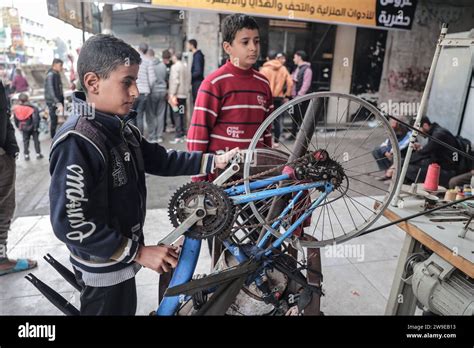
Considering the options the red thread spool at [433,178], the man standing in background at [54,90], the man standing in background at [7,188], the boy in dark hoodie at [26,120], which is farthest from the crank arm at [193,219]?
the man standing in background at [54,90]

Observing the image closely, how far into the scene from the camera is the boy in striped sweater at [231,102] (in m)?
1.81

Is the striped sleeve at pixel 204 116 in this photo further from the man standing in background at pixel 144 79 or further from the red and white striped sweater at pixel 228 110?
the man standing in background at pixel 144 79

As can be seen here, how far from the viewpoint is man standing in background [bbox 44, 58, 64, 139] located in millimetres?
5613

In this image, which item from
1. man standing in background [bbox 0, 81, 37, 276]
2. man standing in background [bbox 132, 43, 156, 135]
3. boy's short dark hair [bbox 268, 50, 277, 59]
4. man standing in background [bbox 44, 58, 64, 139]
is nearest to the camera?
man standing in background [bbox 0, 81, 37, 276]

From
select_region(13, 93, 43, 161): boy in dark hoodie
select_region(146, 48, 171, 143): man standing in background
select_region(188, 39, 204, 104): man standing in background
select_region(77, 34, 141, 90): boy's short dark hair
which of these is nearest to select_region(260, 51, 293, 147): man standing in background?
select_region(188, 39, 204, 104): man standing in background

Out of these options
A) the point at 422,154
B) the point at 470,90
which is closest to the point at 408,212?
the point at 470,90

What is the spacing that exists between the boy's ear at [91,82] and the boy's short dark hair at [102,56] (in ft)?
0.04

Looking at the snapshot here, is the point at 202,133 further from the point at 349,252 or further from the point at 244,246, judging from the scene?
the point at 349,252

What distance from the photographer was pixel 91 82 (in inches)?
43.4

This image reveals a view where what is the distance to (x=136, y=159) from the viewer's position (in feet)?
4.16

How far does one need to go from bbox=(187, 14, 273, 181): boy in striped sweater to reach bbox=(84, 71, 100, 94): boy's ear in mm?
782

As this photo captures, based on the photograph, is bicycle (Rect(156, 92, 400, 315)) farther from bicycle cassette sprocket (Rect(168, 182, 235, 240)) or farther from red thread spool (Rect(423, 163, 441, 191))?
red thread spool (Rect(423, 163, 441, 191))

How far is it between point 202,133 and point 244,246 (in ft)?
2.48

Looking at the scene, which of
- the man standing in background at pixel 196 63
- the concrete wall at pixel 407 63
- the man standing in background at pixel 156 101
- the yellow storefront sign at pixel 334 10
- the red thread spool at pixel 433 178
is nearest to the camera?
the red thread spool at pixel 433 178
